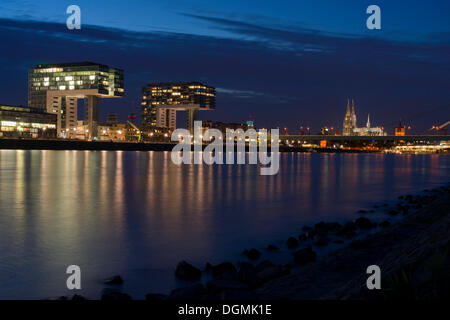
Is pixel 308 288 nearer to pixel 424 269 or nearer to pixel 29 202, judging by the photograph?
pixel 424 269

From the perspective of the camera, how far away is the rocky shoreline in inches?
211

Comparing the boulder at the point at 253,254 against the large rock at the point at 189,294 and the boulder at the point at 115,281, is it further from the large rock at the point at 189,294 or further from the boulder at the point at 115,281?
the large rock at the point at 189,294

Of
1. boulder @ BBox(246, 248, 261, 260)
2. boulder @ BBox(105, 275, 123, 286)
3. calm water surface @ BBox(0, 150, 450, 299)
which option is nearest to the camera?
boulder @ BBox(105, 275, 123, 286)

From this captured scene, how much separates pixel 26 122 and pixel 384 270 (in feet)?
521

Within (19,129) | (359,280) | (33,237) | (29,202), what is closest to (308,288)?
(359,280)

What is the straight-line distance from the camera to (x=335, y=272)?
9570mm

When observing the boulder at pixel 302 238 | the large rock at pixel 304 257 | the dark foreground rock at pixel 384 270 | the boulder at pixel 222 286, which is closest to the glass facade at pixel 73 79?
the boulder at pixel 302 238

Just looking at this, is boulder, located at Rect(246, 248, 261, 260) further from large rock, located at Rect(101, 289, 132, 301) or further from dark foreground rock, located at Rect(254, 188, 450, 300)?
large rock, located at Rect(101, 289, 132, 301)

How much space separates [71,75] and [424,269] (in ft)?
610

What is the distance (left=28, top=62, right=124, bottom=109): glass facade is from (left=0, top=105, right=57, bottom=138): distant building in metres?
21.1

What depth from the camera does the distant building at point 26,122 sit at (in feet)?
465

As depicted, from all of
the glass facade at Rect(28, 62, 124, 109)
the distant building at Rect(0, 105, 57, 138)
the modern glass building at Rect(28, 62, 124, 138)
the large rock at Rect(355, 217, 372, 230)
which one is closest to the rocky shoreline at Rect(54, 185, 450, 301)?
the large rock at Rect(355, 217, 372, 230)

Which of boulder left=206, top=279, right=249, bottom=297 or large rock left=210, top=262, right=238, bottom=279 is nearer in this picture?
boulder left=206, top=279, right=249, bottom=297
